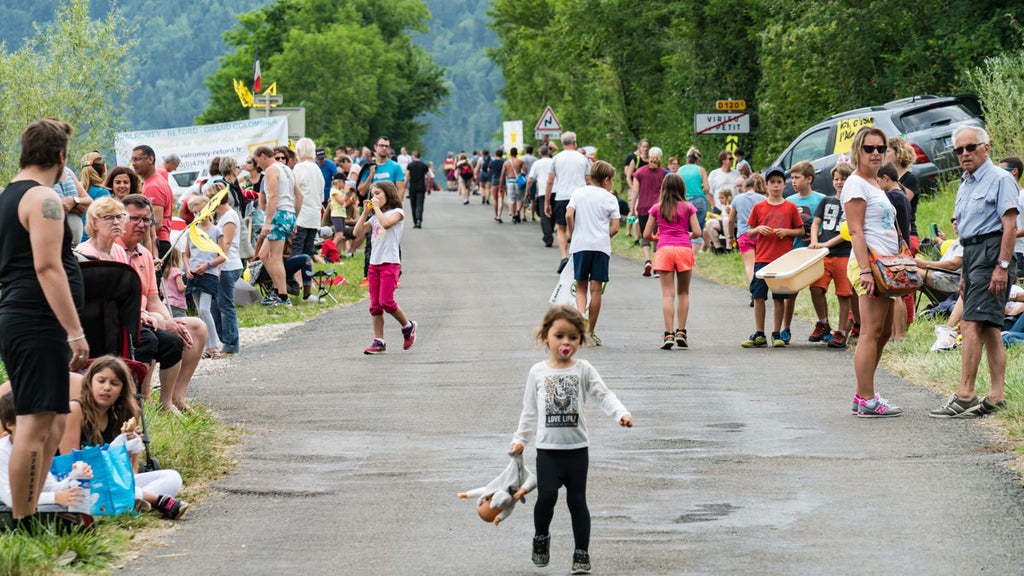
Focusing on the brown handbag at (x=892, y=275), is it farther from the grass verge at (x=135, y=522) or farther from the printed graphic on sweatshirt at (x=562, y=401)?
the grass verge at (x=135, y=522)

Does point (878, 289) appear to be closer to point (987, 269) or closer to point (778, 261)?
point (987, 269)

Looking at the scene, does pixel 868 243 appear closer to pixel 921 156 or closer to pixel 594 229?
pixel 594 229

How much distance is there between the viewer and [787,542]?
6.54 metres

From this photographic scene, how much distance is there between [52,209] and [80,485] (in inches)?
57.2

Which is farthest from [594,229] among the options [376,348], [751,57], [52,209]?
[751,57]

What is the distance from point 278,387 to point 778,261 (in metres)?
4.91

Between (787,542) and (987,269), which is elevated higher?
(987,269)

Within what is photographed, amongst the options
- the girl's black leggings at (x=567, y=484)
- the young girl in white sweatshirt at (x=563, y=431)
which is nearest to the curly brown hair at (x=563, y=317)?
the young girl in white sweatshirt at (x=563, y=431)

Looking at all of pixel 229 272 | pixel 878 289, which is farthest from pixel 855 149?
pixel 229 272

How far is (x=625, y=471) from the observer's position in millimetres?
8188

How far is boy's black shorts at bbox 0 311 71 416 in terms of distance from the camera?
20.8 feet

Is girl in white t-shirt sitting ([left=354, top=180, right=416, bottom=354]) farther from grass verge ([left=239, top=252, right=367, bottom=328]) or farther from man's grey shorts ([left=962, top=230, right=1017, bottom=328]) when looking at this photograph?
man's grey shorts ([left=962, top=230, right=1017, bottom=328])

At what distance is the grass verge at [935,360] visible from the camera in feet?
30.7

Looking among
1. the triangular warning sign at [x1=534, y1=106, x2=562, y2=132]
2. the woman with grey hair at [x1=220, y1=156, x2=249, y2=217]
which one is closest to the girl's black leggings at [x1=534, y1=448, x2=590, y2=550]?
the woman with grey hair at [x1=220, y1=156, x2=249, y2=217]
